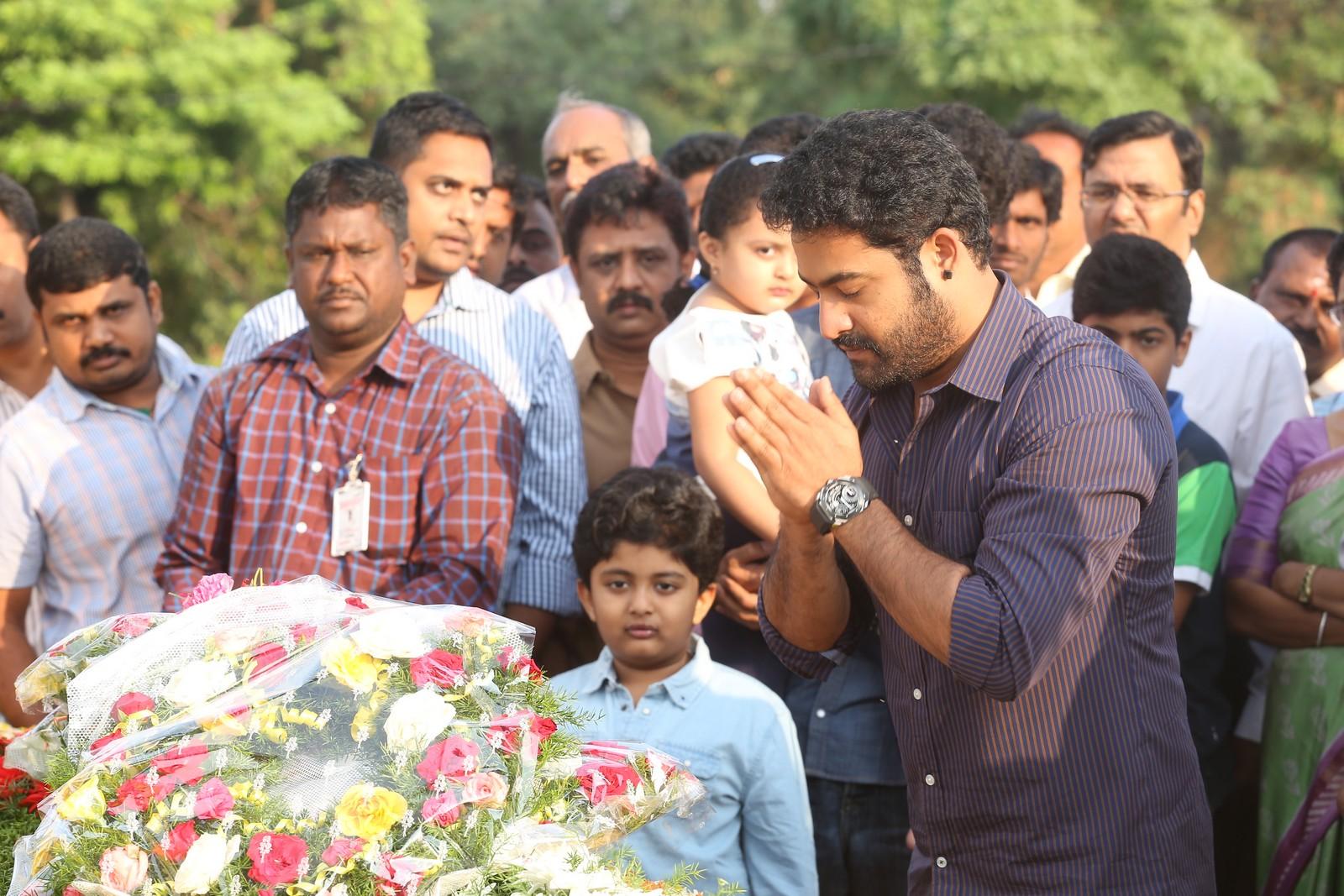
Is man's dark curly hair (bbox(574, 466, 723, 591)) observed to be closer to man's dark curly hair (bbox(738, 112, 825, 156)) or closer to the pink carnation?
the pink carnation

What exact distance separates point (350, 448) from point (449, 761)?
206 cm

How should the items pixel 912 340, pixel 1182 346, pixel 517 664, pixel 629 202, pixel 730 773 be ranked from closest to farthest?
pixel 517 664 → pixel 912 340 → pixel 730 773 → pixel 1182 346 → pixel 629 202

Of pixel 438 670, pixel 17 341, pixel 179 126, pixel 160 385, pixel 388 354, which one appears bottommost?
pixel 438 670

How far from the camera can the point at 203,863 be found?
2215mm

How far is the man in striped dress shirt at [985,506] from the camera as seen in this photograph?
256cm

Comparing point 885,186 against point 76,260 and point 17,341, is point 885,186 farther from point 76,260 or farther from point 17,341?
point 17,341

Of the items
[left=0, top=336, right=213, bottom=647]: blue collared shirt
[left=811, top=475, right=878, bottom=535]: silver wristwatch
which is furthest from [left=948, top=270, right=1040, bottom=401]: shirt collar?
[left=0, top=336, right=213, bottom=647]: blue collared shirt

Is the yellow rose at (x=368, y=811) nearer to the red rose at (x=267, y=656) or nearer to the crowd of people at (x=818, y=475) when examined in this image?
the red rose at (x=267, y=656)

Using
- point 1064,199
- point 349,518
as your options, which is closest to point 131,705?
point 349,518

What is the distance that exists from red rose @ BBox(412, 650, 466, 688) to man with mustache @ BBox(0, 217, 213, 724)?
2.54 meters

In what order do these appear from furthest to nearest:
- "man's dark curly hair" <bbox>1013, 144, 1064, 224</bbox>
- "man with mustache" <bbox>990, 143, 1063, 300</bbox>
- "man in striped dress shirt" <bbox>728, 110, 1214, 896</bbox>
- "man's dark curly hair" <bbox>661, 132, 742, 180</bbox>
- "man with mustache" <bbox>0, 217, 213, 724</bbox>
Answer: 1. "man's dark curly hair" <bbox>661, 132, 742, 180</bbox>
2. "man's dark curly hair" <bbox>1013, 144, 1064, 224</bbox>
3. "man with mustache" <bbox>990, 143, 1063, 300</bbox>
4. "man with mustache" <bbox>0, 217, 213, 724</bbox>
5. "man in striped dress shirt" <bbox>728, 110, 1214, 896</bbox>

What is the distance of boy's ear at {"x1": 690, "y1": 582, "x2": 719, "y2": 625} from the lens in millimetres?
4133

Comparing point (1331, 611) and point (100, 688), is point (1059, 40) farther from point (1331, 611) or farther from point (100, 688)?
point (100, 688)

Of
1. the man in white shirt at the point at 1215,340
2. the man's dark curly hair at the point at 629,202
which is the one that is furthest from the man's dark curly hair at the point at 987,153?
the man's dark curly hair at the point at 629,202
